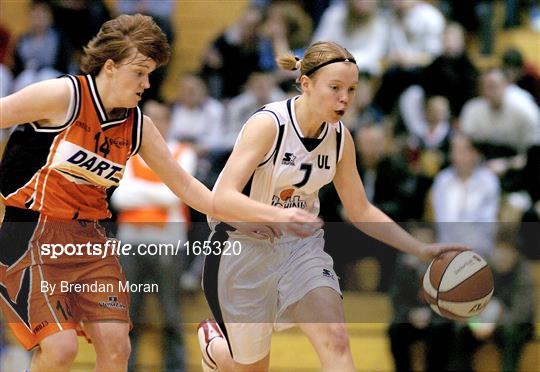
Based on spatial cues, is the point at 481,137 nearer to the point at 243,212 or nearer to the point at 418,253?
the point at 418,253

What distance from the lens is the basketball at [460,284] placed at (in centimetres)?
552

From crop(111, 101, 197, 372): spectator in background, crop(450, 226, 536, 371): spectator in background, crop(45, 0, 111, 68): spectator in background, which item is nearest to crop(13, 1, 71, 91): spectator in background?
crop(45, 0, 111, 68): spectator in background

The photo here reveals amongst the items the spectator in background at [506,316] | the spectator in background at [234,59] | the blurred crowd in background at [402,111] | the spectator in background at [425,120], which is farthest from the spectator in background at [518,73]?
the spectator in background at [234,59]

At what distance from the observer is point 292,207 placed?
17.7 ft

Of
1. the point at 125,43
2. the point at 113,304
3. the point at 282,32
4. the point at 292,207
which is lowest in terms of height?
the point at 113,304

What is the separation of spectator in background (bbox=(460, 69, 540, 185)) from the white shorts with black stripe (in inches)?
177

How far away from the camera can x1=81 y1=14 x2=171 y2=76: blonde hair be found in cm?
514

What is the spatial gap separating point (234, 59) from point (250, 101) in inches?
37.9

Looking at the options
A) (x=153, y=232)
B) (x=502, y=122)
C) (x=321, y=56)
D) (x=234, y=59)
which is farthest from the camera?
(x=234, y=59)

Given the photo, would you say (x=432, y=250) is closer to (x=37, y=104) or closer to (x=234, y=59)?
(x=37, y=104)

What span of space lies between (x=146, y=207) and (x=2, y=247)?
321 centimetres

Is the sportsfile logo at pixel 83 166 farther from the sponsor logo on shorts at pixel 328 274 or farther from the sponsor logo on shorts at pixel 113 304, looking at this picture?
the sponsor logo on shorts at pixel 328 274

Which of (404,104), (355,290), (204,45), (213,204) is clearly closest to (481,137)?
(404,104)

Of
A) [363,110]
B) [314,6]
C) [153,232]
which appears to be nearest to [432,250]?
[153,232]
